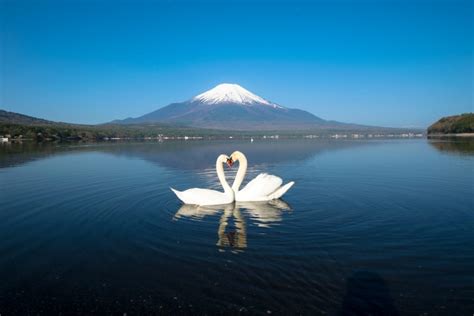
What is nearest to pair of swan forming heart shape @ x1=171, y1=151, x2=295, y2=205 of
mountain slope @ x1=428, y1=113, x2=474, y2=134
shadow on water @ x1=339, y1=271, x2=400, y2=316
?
shadow on water @ x1=339, y1=271, x2=400, y2=316

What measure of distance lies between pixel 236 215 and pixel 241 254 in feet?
12.8

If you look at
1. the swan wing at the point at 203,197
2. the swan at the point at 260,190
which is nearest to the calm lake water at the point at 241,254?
the swan wing at the point at 203,197

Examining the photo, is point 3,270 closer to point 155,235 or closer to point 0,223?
point 155,235

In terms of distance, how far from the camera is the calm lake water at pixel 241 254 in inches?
261

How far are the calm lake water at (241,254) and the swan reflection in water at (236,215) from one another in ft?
0.19

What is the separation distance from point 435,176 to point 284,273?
17.9m

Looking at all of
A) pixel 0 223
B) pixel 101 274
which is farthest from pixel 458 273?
pixel 0 223

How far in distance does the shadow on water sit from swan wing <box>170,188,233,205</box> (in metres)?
7.26

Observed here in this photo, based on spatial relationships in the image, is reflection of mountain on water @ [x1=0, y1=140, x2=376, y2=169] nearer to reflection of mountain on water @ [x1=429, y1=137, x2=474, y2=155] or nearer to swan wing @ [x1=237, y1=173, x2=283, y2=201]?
reflection of mountain on water @ [x1=429, y1=137, x2=474, y2=155]

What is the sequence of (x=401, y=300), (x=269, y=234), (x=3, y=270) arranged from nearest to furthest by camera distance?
(x=401, y=300), (x=3, y=270), (x=269, y=234)

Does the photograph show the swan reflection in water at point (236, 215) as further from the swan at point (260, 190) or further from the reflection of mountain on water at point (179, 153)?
the reflection of mountain on water at point (179, 153)

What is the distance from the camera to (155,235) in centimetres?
1062

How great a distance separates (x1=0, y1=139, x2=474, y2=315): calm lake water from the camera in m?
6.63

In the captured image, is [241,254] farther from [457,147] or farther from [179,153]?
[457,147]
